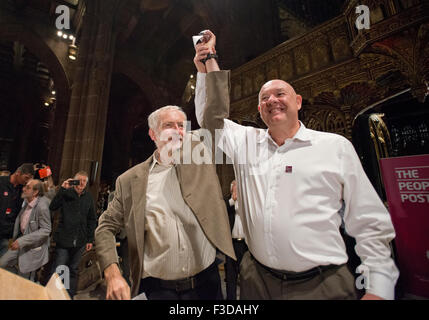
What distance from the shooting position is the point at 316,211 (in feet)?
3.39

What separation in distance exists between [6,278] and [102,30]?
8.95 meters

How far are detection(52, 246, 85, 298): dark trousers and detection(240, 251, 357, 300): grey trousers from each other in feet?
11.7

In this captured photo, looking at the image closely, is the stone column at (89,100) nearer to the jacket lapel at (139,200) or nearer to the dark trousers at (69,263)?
the dark trousers at (69,263)

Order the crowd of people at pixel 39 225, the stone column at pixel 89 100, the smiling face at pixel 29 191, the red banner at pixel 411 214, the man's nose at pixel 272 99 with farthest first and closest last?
the stone column at pixel 89 100 → the smiling face at pixel 29 191 → the crowd of people at pixel 39 225 → the red banner at pixel 411 214 → the man's nose at pixel 272 99

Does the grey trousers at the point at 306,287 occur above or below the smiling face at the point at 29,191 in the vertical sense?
below

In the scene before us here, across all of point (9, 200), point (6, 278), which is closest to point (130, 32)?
point (9, 200)

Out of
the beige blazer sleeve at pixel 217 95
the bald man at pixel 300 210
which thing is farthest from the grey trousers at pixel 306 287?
the beige blazer sleeve at pixel 217 95

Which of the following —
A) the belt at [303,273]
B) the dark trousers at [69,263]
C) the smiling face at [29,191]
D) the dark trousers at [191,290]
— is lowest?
the dark trousers at [69,263]

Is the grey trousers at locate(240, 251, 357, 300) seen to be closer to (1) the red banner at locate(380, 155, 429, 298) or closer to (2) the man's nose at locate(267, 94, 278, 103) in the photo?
(2) the man's nose at locate(267, 94, 278, 103)

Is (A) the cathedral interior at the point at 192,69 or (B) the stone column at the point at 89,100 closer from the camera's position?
(A) the cathedral interior at the point at 192,69

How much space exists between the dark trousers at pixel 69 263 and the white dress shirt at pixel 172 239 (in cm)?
310

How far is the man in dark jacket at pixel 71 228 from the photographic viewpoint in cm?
339

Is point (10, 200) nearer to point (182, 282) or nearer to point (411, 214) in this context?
point (182, 282)

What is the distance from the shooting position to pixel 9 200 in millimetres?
3301
